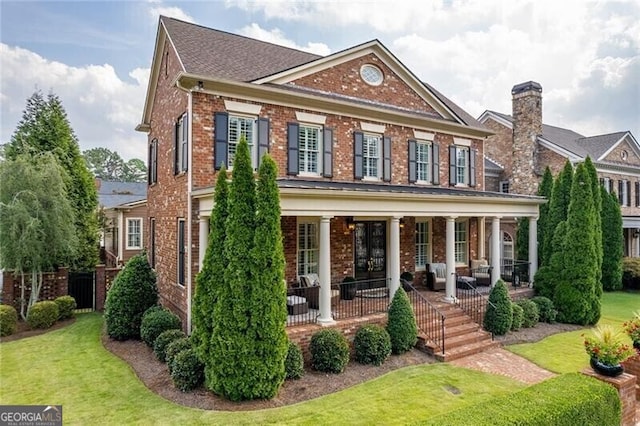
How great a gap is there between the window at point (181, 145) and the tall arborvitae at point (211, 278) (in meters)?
3.62

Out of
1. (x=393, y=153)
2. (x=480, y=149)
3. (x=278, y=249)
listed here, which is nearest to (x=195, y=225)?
(x=278, y=249)

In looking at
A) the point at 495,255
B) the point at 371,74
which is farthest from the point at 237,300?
the point at 371,74

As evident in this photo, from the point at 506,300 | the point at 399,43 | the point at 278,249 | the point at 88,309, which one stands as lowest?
→ the point at 88,309

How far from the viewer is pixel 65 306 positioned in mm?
13273

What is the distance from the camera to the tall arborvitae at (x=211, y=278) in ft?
24.2

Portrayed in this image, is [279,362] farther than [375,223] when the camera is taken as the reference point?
No

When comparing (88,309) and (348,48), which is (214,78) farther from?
(88,309)

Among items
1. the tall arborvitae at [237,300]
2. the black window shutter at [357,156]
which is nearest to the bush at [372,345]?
the tall arborvitae at [237,300]

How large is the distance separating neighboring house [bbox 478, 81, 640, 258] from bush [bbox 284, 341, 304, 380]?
19577 millimetres

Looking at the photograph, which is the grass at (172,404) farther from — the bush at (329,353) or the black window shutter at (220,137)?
the black window shutter at (220,137)

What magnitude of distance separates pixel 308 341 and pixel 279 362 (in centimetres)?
175

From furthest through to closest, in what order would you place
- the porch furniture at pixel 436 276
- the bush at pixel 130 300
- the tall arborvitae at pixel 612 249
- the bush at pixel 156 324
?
the tall arborvitae at pixel 612 249 < the porch furniture at pixel 436 276 < the bush at pixel 130 300 < the bush at pixel 156 324

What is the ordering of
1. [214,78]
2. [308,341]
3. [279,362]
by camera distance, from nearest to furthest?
[279,362], [308,341], [214,78]

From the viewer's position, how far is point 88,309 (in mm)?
14805
